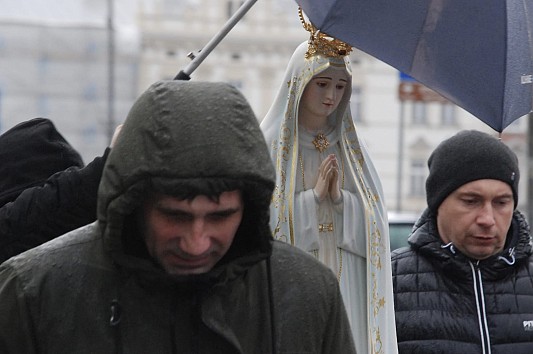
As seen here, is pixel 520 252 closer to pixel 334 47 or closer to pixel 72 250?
pixel 334 47

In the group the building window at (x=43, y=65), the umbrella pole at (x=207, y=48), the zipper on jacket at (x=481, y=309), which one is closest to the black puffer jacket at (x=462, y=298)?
the zipper on jacket at (x=481, y=309)

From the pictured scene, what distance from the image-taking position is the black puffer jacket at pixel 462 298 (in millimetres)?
4824

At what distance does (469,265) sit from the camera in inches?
194

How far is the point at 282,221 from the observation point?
4.67 meters

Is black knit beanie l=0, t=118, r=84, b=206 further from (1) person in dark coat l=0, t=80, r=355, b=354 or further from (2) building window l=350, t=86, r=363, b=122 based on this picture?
(2) building window l=350, t=86, r=363, b=122

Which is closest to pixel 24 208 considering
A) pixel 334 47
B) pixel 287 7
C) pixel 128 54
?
pixel 334 47

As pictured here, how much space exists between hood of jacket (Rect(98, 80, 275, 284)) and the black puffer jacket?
2033 millimetres

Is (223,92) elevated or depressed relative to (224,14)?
depressed

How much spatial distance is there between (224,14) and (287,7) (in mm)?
2783

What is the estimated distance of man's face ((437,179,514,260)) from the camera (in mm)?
4931

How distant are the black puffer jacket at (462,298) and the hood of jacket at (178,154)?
2033 millimetres

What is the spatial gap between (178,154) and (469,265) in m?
2.36

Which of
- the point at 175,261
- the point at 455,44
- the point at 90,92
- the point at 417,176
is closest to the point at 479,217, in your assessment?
the point at 455,44

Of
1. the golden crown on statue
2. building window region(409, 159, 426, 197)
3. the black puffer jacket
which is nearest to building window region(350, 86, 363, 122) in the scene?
building window region(409, 159, 426, 197)
